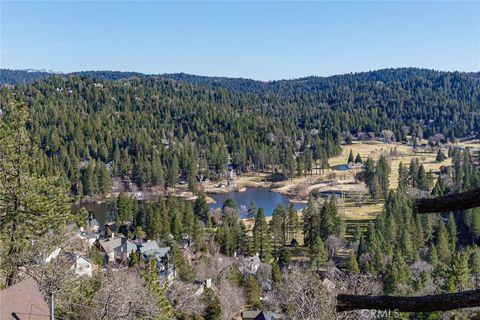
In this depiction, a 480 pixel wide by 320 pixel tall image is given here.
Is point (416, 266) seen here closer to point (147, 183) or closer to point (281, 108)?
point (147, 183)

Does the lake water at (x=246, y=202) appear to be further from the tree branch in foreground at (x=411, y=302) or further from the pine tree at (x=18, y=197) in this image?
the tree branch in foreground at (x=411, y=302)

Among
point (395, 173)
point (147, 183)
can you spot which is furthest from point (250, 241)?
point (395, 173)

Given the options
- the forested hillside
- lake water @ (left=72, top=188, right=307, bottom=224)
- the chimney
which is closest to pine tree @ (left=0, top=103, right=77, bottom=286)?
the chimney

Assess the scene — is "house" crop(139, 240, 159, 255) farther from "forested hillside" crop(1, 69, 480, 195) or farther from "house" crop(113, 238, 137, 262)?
"forested hillside" crop(1, 69, 480, 195)

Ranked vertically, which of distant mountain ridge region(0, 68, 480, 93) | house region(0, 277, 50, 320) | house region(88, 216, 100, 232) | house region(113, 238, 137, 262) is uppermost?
distant mountain ridge region(0, 68, 480, 93)

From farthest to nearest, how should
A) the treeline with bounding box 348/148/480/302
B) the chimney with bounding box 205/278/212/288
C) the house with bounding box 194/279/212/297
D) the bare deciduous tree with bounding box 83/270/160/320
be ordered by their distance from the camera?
the chimney with bounding box 205/278/212/288
the house with bounding box 194/279/212/297
the treeline with bounding box 348/148/480/302
the bare deciduous tree with bounding box 83/270/160/320

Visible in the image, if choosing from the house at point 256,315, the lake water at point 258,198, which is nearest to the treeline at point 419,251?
the house at point 256,315

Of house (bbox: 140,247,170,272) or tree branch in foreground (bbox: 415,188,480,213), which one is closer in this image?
tree branch in foreground (bbox: 415,188,480,213)
